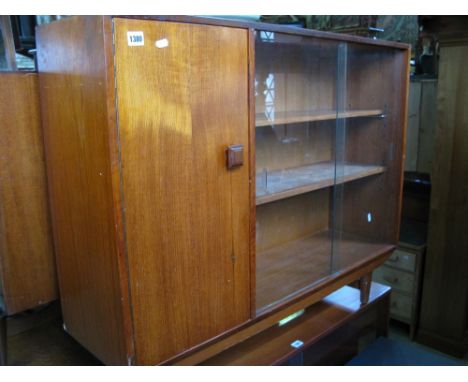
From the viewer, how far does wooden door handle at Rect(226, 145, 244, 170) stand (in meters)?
1.21

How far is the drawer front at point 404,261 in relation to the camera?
9.25 feet

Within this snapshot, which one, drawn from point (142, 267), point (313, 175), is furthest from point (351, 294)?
point (142, 267)

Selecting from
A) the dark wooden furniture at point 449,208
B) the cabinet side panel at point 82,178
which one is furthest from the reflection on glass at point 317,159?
the dark wooden furniture at point 449,208

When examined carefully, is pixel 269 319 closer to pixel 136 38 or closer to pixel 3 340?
pixel 3 340

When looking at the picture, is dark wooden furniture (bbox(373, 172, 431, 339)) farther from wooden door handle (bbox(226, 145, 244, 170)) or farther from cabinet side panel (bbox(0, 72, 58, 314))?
cabinet side panel (bbox(0, 72, 58, 314))

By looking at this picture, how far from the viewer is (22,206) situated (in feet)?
4.28

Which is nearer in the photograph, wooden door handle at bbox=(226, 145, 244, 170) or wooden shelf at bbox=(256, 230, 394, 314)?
wooden door handle at bbox=(226, 145, 244, 170)

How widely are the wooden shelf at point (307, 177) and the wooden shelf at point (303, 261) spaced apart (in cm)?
28

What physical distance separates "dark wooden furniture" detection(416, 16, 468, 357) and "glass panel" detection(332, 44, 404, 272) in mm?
747

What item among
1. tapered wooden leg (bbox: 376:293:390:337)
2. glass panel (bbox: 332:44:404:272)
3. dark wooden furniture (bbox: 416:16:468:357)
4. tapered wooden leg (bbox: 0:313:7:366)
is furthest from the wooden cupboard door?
dark wooden furniture (bbox: 416:16:468:357)

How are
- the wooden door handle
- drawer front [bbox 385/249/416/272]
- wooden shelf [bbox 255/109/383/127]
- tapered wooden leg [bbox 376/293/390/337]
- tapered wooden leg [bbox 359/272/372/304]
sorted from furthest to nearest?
drawer front [bbox 385/249/416/272] < tapered wooden leg [bbox 376/293/390/337] < tapered wooden leg [bbox 359/272/372/304] < wooden shelf [bbox 255/109/383/127] < the wooden door handle

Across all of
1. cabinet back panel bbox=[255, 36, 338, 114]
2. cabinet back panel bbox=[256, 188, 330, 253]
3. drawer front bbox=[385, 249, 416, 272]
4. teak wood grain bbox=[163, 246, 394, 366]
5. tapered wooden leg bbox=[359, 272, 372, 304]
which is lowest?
drawer front bbox=[385, 249, 416, 272]

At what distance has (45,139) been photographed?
125cm

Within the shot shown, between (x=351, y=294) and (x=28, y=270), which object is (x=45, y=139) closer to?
(x=28, y=270)
